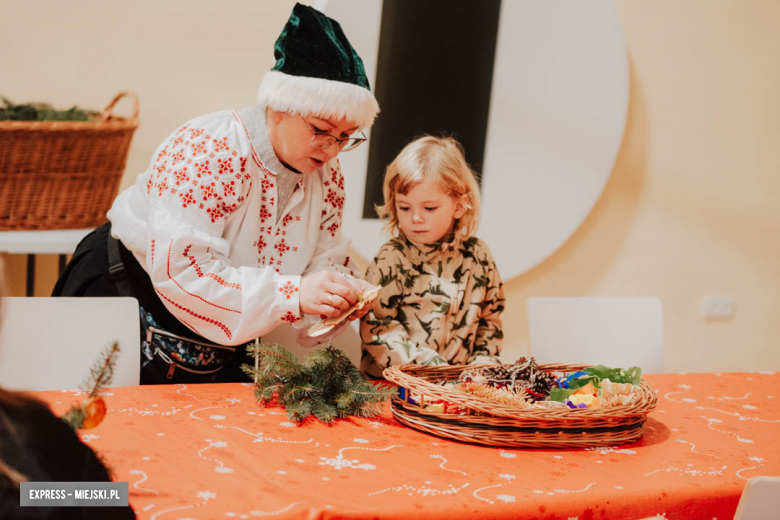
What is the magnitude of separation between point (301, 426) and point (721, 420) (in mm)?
882

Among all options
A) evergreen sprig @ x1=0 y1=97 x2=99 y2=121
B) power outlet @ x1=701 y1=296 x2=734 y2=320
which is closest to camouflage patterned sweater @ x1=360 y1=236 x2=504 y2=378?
evergreen sprig @ x1=0 y1=97 x2=99 y2=121

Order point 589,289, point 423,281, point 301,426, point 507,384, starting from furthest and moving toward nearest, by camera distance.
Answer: point 589,289 → point 423,281 → point 507,384 → point 301,426

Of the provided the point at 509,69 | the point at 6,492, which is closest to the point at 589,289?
the point at 509,69

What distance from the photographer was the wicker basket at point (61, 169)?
213cm

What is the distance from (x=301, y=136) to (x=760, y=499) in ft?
3.56

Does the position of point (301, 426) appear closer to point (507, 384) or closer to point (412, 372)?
point (412, 372)

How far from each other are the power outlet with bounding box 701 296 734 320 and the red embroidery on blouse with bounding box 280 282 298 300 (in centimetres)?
250

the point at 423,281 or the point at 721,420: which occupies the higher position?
the point at 423,281

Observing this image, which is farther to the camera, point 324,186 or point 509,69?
point 509,69

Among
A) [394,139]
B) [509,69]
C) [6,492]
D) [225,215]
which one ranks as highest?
[509,69]

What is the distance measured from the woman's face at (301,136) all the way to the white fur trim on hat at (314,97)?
2 centimetres

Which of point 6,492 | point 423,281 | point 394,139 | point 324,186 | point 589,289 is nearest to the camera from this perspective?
point 6,492

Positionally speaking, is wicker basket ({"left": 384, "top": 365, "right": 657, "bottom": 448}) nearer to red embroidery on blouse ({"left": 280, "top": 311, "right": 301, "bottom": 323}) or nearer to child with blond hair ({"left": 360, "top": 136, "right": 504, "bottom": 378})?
red embroidery on blouse ({"left": 280, "top": 311, "right": 301, "bottom": 323})

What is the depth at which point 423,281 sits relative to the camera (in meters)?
1.96
